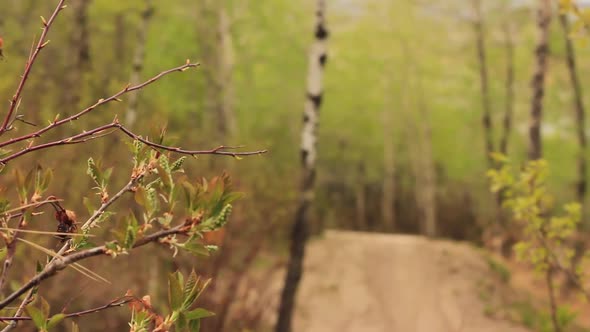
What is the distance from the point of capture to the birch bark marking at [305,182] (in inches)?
309

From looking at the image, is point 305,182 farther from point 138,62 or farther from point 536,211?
point 138,62

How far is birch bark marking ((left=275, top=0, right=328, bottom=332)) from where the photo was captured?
785 cm

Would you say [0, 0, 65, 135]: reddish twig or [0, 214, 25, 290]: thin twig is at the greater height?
[0, 0, 65, 135]: reddish twig

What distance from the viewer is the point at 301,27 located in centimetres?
2108

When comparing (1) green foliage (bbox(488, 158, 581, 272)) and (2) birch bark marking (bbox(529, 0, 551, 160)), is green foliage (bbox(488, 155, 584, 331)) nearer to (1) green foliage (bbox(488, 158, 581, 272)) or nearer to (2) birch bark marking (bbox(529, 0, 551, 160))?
(1) green foliage (bbox(488, 158, 581, 272))

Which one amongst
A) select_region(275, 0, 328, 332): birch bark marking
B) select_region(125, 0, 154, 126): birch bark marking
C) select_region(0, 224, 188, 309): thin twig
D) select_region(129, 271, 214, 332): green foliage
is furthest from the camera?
select_region(125, 0, 154, 126): birch bark marking

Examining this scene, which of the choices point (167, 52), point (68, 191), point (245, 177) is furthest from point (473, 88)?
point (68, 191)

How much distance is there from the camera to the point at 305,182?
26.0ft

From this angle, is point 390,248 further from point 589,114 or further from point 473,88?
point 589,114

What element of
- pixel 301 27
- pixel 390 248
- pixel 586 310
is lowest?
pixel 586 310

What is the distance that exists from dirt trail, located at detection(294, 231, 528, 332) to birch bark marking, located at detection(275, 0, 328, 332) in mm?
2374

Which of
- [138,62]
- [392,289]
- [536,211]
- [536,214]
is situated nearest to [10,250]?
[536,211]

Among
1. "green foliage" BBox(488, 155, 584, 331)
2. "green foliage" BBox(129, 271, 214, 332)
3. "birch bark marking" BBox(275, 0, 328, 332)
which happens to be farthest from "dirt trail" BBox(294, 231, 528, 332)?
"green foliage" BBox(129, 271, 214, 332)

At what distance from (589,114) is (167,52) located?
16.7m
